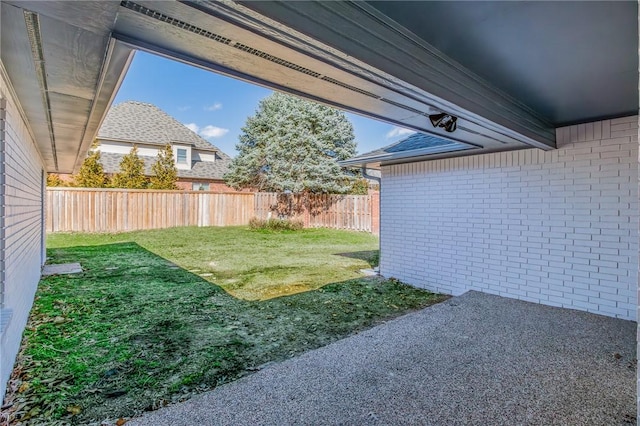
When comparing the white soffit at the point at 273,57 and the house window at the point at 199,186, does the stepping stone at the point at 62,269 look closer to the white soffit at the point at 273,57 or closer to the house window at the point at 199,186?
the white soffit at the point at 273,57

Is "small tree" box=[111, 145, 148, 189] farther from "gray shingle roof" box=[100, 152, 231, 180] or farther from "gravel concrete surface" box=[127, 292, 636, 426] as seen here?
"gravel concrete surface" box=[127, 292, 636, 426]

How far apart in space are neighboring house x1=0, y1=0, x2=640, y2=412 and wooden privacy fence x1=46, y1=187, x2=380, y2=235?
24.2ft

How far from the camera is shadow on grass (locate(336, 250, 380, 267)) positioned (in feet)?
27.2

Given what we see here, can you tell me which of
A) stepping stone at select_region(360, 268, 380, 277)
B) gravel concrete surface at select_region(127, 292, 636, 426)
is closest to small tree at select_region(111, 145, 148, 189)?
stepping stone at select_region(360, 268, 380, 277)

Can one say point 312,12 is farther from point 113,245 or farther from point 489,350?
point 113,245

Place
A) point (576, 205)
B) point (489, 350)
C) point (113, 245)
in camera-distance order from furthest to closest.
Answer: point (113, 245), point (576, 205), point (489, 350)

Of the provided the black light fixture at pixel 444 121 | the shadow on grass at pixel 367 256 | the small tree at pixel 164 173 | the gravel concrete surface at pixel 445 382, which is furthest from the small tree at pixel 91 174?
the black light fixture at pixel 444 121

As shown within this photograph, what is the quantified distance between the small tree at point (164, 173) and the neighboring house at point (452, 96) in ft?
33.6

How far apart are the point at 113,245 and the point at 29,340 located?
24.2 ft

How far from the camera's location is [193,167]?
20172mm

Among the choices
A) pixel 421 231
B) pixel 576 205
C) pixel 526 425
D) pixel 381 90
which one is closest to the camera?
pixel 526 425

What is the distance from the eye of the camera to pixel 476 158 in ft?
17.7

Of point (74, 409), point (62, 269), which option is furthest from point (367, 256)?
point (74, 409)

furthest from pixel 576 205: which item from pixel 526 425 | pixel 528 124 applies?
pixel 526 425
